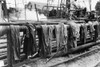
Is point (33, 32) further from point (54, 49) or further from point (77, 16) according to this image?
point (77, 16)

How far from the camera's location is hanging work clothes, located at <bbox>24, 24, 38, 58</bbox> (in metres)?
4.99

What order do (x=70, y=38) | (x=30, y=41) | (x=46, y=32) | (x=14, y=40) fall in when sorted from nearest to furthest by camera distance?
(x=14, y=40) < (x=30, y=41) < (x=46, y=32) < (x=70, y=38)

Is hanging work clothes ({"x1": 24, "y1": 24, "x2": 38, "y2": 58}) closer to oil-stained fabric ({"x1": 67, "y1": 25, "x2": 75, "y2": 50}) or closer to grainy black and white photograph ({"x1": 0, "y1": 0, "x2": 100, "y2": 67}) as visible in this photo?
grainy black and white photograph ({"x1": 0, "y1": 0, "x2": 100, "y2": 67})

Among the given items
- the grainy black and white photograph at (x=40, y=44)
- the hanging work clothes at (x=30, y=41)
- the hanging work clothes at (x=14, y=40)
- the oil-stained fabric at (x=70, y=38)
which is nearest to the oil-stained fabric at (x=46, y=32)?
the grainy black and white photograph at (x=40, y=44)

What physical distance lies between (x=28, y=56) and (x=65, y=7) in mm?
10373

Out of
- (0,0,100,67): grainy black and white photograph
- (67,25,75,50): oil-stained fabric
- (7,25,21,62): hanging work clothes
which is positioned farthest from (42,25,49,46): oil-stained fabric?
(67,25,75,50): oil-stained fabric

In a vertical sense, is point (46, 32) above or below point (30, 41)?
above

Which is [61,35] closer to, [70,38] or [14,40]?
[70,38]

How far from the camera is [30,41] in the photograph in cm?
512

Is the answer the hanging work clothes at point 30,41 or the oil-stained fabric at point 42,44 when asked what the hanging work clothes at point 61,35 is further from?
the hanging work clothes at point 30,41

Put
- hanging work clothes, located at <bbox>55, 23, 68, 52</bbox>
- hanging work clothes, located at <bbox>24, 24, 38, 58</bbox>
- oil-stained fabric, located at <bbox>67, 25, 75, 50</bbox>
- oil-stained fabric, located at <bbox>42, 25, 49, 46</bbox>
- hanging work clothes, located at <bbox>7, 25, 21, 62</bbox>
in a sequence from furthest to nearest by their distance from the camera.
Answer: oil-stained fabric, located at <bbox>67, 25, 75, 50</bbox>
hanging work clothes, located at <bbox>55, 23, 68, 52</bbox>
oil-stained fabric, located at <bbox>42, 25, 49, 46</bbox>
hanging work clothes, located at <bbox>24, 24, 38, 58</bbox>
hanging work clothes, located at <bbox>7, 25, 21, 62</bbox>

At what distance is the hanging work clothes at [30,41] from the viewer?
16.4 feet

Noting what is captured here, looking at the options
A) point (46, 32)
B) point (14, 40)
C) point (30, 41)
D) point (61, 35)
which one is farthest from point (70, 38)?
point (14, 40)

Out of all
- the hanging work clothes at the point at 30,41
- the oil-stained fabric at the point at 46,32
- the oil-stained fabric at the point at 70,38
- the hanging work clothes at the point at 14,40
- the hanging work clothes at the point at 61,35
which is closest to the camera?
the hanging work clothes at the point at 14,40
